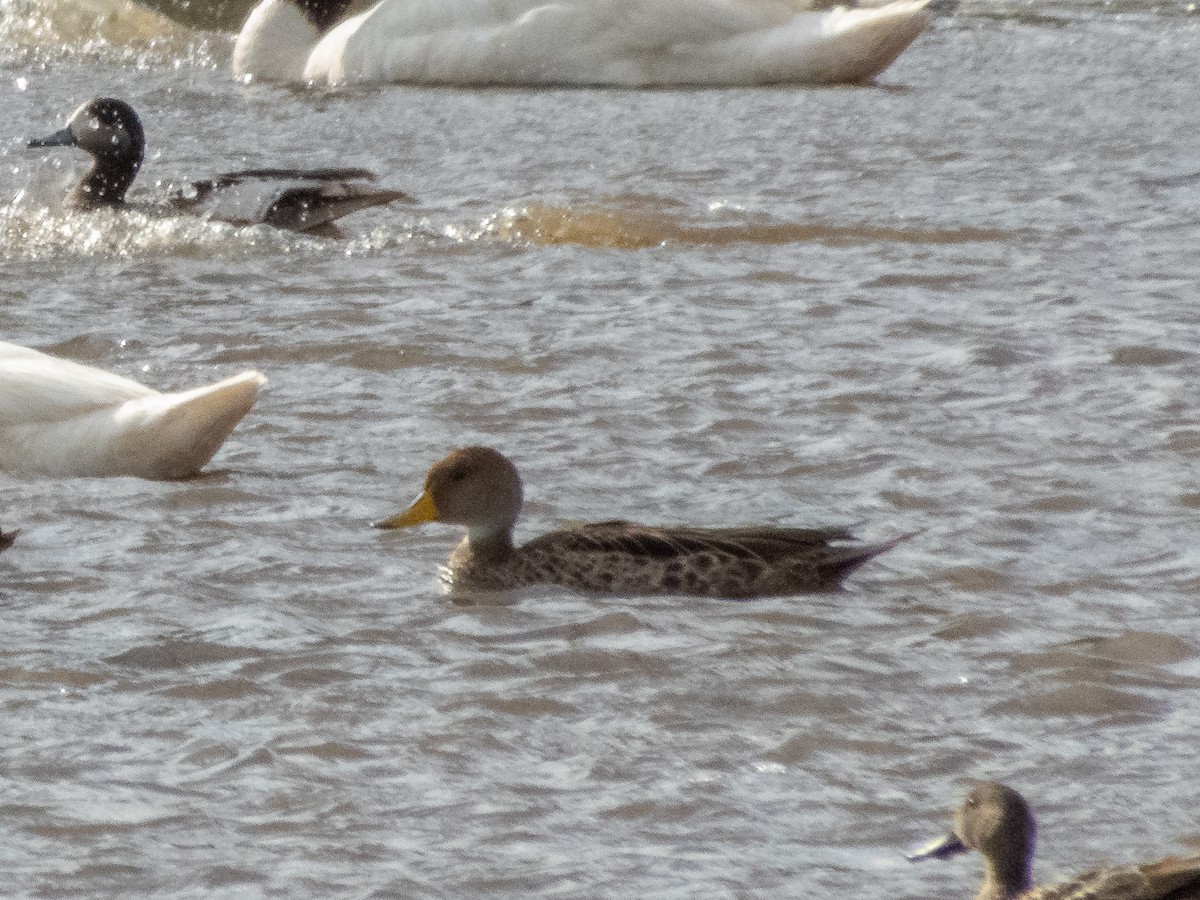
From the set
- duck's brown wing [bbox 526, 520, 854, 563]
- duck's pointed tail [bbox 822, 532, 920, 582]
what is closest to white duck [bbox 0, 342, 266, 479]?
duck's brown wing [bbox 526, 520, 854, 563]

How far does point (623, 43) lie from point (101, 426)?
951 cm

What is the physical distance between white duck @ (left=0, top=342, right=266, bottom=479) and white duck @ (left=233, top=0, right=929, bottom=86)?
9.30m

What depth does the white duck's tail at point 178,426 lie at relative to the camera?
22.0 feet

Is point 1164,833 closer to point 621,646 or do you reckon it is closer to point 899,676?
point 899,676

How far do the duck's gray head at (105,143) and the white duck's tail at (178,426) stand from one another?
4.68m

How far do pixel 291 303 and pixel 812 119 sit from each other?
5595mm

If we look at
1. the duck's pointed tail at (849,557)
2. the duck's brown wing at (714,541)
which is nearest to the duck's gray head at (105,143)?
the duck's brown wing at (714,541)

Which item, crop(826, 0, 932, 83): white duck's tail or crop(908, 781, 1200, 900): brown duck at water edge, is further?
crop(826, 0, 932, 83): white duck's tail

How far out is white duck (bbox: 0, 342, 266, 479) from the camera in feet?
22.1

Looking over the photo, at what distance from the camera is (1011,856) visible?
3.89 meters

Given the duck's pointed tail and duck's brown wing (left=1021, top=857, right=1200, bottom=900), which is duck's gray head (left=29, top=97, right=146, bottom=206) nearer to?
the duck's pointed tail

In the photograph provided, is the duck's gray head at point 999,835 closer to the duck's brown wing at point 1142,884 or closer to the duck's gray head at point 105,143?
the duck's brown wing at point 1142,884

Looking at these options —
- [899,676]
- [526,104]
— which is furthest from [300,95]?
[899,676]

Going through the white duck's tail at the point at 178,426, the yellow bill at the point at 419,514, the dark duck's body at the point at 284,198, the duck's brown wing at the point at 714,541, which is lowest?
the duck's brown wing at the point at 714,541
